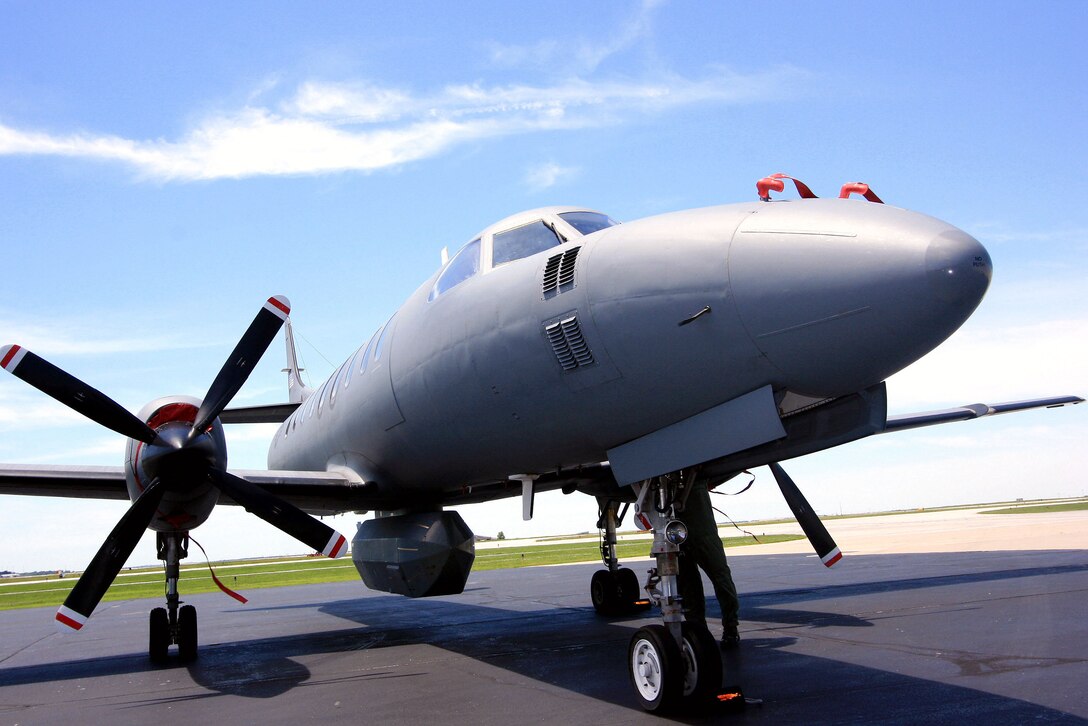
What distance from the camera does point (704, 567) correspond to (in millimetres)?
9891

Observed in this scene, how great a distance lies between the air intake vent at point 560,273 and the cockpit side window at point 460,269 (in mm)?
1543

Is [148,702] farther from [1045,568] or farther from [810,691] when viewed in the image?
[1045,568]

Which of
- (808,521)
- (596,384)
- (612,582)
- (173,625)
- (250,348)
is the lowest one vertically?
(173,625)

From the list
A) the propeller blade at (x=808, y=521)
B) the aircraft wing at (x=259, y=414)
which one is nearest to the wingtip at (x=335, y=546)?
the propeller blade at (x=808, y=521)

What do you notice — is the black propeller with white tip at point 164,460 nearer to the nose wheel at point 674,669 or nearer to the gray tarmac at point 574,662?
the gray tarmac at point 574,662

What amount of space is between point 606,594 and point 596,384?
7.72 meters

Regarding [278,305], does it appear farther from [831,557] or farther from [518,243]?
[831,557]

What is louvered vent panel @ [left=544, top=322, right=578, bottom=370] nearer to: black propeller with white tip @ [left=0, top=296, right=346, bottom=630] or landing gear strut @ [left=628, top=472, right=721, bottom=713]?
landing gear strut @ [left=628, top=472, right=721, bottom=713]

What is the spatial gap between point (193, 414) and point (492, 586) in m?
13.5

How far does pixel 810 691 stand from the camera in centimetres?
668

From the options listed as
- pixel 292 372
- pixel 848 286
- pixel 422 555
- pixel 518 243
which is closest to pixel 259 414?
pixel 292 372

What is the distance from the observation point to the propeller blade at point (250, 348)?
989 cm

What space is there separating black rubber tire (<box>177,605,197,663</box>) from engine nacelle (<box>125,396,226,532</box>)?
1.44m

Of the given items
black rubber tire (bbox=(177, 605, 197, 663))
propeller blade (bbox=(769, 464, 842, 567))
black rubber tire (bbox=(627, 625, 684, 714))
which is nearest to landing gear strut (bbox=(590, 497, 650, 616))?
propeller blade (bbox=(769, 464, 842, 567))
